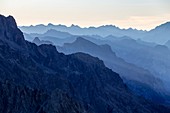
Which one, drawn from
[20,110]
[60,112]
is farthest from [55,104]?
[20,110]

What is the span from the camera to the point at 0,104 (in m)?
194

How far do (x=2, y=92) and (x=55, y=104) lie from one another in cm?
2808

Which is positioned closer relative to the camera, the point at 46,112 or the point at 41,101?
the point at 46,112

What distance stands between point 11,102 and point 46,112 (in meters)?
21.7

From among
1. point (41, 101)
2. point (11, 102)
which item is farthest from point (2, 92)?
point (41, 101)

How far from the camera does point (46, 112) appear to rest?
187 m

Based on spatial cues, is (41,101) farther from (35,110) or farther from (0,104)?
(0,104)

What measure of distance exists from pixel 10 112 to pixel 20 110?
16.8ft

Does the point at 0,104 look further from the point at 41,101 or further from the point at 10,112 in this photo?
the point at 41,101

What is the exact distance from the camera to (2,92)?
19950 centimetres

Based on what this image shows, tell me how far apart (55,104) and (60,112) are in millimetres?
5058

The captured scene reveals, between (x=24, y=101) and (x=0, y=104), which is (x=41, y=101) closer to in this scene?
(x=24, y=101)

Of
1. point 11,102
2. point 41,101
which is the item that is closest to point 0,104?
point 11,102

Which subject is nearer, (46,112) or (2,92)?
(46,112)
